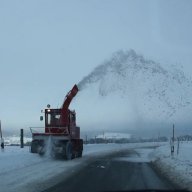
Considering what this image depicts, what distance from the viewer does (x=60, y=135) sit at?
32.9 m

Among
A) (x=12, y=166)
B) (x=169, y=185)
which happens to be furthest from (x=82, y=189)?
(x=12, y=166)

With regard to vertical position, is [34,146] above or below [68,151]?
above

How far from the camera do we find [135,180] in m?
18.2

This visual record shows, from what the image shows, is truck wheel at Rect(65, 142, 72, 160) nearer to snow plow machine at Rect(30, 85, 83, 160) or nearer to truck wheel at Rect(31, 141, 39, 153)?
snow plow machine at Rect(30, 85, 83, 160)

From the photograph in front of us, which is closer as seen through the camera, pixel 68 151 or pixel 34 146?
pixel 68 151

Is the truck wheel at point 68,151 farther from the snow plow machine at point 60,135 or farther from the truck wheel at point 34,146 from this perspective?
the truck wheel at point 34,146

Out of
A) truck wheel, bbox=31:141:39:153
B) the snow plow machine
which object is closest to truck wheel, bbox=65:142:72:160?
the snow plow machine

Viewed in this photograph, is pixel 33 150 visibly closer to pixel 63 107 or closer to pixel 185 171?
pixel 63 107

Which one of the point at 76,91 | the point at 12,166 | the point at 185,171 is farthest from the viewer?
the point at 76,91

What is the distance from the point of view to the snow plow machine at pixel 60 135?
3231 cm

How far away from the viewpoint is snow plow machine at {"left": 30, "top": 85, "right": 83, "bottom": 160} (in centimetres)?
3231

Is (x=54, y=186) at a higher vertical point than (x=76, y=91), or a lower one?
lower

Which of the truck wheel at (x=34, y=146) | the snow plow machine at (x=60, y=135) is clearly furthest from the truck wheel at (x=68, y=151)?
the truck wheel at (x=34, y=146)

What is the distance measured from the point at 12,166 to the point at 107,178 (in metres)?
6.42
